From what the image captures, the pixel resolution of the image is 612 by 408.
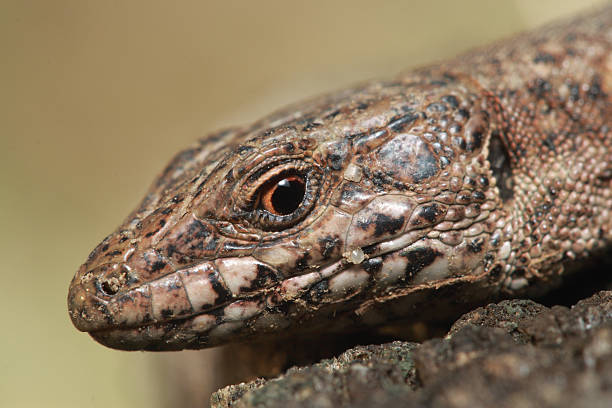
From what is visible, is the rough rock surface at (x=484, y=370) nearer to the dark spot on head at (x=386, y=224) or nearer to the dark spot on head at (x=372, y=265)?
the dark spot on head at (x=372, y=265)

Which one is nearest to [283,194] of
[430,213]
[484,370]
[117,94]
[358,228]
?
[358,228]

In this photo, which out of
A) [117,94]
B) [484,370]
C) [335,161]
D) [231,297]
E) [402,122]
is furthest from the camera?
[117,94]

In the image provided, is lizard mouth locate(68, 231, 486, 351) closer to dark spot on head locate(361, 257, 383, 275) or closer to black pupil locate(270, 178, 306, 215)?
dark spot on head locate(361, 257, 383, 275)

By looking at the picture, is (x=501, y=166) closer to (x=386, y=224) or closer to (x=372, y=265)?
(x=386, y=224)

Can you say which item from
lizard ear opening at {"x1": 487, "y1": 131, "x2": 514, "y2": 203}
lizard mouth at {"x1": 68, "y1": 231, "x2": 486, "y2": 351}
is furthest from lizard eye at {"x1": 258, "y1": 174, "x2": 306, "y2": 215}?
lizard ear opening at {"x1": 487, "y1": 131, "x2": 514, "y2": 203}

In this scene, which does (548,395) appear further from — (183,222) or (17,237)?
(17,237)

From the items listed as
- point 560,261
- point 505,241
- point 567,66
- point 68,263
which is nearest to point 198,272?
point 505,241
